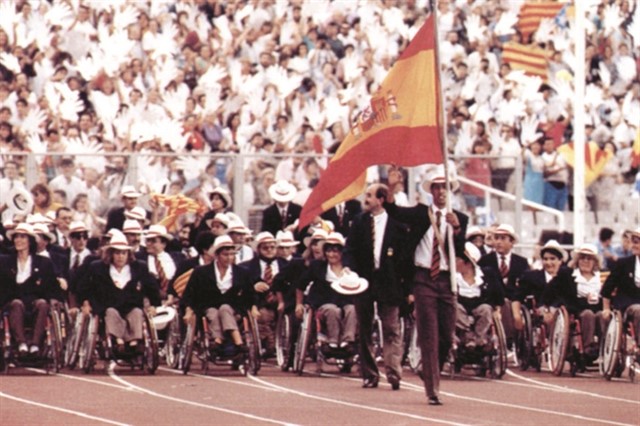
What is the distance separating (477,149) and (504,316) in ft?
24.6

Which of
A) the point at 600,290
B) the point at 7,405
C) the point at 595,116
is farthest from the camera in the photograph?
the point at 595,116

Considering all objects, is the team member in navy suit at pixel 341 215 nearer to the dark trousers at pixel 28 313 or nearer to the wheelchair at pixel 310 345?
the wheelchair at pixel 310 345

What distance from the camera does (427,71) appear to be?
2192 centimetres

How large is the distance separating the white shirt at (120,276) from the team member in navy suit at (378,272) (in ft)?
9.88

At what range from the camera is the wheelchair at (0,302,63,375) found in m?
26.0

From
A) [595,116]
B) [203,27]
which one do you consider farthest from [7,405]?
[595,116]

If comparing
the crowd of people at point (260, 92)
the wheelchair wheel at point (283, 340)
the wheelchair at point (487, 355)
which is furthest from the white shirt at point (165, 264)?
the wheelchair at point (487, 355)

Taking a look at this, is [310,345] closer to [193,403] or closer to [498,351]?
[498,351]

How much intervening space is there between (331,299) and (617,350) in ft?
9.73

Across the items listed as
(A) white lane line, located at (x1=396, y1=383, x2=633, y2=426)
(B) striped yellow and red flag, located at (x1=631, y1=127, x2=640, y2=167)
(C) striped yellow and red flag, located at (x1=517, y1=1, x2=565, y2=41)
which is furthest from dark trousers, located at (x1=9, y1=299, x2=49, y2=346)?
(C) striped yellow and red flag, located at (x1=517, y1=1, x2=565, y2=41)

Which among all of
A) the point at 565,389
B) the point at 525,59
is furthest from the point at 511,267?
the point at 525,59

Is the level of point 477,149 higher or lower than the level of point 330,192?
higher

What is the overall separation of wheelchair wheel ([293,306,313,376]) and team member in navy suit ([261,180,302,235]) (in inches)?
133

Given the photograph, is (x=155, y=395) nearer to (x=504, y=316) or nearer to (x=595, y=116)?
(x=504, y=316)
